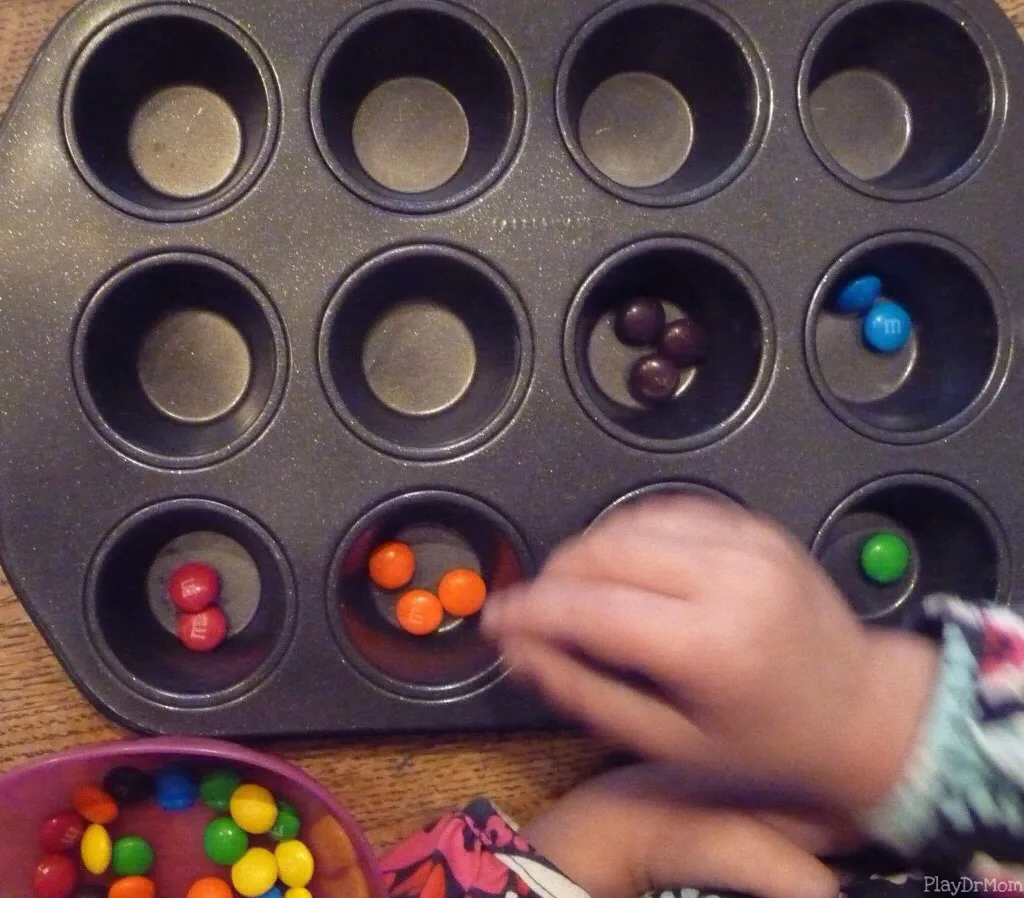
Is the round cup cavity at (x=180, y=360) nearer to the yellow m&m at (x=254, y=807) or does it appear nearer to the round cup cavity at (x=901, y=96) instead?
the yellow m&m at (x=254, y=807)

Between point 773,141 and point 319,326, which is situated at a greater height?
point 773,141

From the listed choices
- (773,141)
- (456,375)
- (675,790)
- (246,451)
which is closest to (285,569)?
(246,451)

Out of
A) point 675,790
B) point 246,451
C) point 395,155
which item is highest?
point 395,155

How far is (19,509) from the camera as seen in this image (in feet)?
2.14

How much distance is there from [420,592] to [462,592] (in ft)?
0.11

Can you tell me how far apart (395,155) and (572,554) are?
378 mm

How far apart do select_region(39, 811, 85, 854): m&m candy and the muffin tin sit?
78 mm

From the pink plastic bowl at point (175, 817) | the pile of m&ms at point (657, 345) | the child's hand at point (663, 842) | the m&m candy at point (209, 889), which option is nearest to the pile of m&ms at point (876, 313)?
the pile of m&ms at point (657, 345)

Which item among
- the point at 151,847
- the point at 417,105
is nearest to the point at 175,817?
the point at 151,847

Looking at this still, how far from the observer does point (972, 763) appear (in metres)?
0.53

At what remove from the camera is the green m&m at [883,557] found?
2.40 feet

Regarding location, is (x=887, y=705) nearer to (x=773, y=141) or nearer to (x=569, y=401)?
(x=569, y=401)

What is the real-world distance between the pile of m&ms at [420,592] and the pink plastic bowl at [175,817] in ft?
0.47

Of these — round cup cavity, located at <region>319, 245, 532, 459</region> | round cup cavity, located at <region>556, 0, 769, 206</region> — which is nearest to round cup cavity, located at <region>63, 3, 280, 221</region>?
round cup cavity, located at <region>319, 245, 532, 459</region>
